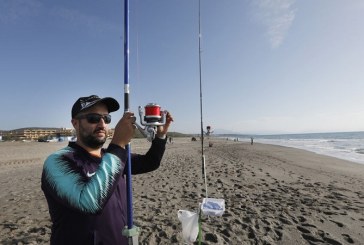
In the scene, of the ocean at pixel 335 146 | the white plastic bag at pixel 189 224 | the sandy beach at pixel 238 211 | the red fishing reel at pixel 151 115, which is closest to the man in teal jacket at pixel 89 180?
the red fishing reel at pixel 151 115

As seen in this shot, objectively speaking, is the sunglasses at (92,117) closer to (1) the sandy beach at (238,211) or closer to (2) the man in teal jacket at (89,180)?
(2) the man in teal jacket at (89,180)

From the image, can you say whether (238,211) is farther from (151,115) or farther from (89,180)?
(89,180)

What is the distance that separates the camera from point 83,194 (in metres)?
1.63

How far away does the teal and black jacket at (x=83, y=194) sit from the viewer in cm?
164

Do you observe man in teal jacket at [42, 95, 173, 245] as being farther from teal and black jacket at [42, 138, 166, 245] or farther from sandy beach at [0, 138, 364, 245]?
sandy beach at [0, 138, 364, 245]

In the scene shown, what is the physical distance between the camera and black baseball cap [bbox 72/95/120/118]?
2061mm

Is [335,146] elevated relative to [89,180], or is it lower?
lower

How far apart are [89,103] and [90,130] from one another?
22cm

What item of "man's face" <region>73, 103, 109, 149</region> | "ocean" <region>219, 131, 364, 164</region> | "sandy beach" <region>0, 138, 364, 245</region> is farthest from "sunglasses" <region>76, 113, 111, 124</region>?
"ocean" <region>219, 131, 364, 164</region>

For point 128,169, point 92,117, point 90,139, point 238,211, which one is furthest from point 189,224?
point 238,211

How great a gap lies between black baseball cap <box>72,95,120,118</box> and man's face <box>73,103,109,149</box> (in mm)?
39

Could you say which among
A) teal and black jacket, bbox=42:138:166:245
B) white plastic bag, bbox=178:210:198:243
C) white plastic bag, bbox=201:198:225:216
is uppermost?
teal and black jacket, bbox=42:138:166:245

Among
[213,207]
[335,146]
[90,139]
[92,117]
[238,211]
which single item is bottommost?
[335,146]

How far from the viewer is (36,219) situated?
5.91m
